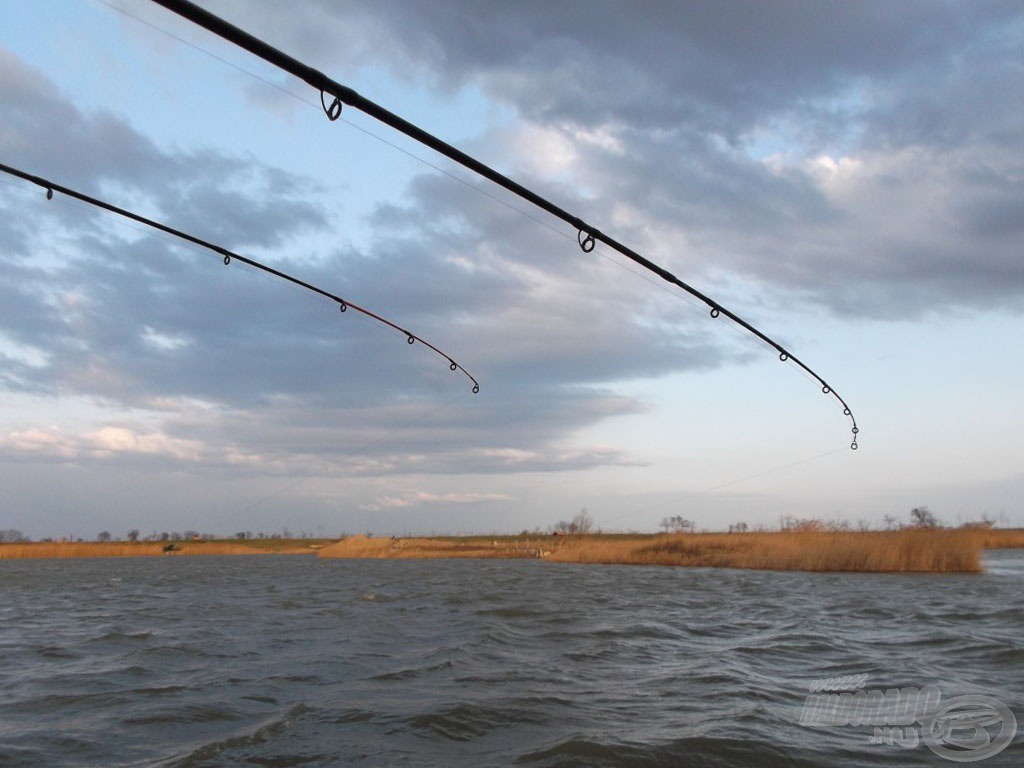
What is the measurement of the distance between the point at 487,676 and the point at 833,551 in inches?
935

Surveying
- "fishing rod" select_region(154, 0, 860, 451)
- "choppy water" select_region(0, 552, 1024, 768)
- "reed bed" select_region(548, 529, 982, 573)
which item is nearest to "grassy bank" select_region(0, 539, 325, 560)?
"reed bed" select_region(548, 529, 982, 573)

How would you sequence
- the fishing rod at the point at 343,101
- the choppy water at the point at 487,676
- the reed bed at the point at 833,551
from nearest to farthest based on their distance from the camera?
the fishing rod at the point at 343,101 → the choppy water at the point at 487,676 → the reed bed at the point at 833,551

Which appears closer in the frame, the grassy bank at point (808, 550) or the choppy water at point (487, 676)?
the choppy water at point (487, 676)

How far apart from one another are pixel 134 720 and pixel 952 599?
18.2 m

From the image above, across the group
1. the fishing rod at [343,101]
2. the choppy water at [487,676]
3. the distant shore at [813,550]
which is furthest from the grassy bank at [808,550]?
the fishing rod at [343,101]

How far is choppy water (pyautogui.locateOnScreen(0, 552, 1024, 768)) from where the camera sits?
21.0 feet

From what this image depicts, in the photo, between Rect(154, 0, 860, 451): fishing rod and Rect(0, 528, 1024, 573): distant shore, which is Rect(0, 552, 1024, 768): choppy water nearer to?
Rect(154, 0, 860, 451): fishing rod

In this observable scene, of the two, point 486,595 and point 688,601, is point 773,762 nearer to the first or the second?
point 688,601

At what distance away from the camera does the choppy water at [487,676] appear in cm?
640

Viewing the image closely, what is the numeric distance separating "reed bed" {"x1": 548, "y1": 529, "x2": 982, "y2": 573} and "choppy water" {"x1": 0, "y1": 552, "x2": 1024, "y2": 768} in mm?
8034

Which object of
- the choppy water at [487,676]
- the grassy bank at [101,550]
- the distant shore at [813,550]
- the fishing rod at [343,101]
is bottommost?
the grassy bank at [101,550]

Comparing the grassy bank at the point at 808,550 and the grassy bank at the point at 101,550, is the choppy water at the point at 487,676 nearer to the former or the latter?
the grassy bank at the point at 808,550

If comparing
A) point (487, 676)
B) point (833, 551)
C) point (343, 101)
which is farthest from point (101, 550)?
point (343, 101)

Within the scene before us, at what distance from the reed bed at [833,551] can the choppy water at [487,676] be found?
8034mm
